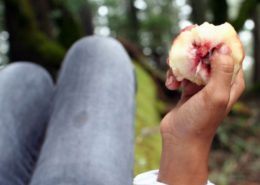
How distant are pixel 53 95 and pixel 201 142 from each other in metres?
1.10

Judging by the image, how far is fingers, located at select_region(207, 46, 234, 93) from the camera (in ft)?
3.56

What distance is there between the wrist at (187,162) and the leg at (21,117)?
2.40 feet

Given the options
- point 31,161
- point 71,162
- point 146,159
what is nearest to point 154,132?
point 146,159

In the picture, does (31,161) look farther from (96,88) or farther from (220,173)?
(220,173)

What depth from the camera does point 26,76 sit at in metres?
2.11

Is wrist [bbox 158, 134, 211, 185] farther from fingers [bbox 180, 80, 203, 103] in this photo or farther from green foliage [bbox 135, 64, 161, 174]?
green foliage [bbox 135, 64, 161, 174]

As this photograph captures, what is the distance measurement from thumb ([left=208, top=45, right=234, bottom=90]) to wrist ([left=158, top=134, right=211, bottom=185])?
0.55 feet

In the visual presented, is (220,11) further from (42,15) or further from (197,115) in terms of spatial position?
(197,115)

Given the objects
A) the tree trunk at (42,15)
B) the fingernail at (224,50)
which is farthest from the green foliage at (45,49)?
the fingernail at (224,50)

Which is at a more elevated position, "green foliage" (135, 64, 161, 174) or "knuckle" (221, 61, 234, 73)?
"knuckle" (221, 61, 234, 73)

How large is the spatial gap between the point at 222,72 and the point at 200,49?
136 mm

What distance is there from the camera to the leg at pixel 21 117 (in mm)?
1789

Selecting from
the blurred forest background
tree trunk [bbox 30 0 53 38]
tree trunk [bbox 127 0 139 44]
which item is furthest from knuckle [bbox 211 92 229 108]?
tree trunk [bbox 127 0 139 44]

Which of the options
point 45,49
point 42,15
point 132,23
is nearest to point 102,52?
point 45,49
